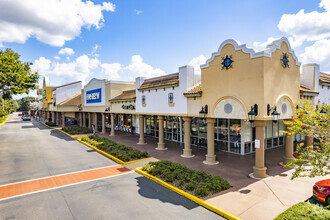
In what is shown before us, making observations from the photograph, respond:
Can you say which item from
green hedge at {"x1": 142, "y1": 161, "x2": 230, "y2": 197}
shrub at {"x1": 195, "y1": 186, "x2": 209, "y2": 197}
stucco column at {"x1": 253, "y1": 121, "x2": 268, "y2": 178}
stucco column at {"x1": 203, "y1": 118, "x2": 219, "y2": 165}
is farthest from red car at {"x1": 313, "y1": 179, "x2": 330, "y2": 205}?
stucco column at {"x1": 203, "y1": 118, "x2": 219, "y2": 165}

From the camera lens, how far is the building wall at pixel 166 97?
50.2 ft

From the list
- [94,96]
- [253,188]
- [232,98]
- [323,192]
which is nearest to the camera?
[323,192]

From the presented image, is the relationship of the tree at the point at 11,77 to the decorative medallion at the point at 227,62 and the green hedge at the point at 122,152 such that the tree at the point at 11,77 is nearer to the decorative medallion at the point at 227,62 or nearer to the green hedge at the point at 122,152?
the green hedge at the point at 122,152

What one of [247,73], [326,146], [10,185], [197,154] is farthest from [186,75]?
[10,185]

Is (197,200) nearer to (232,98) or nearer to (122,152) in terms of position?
(232,98)

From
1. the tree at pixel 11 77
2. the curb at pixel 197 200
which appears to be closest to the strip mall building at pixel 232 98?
the curb at pixel 197 200

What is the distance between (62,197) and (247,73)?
11356mm

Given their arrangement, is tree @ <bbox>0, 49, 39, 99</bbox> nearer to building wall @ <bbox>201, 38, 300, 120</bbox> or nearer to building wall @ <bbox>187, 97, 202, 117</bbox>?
building wall @ <bbox>187, 97, 202, 117</bbox>

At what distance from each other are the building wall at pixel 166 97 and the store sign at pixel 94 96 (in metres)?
10.9

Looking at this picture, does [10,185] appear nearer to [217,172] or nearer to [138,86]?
[217,172]

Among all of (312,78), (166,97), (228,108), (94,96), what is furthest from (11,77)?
(312,78)

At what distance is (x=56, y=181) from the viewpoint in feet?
36.4

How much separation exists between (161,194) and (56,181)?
6.18 m

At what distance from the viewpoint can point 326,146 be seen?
6172 mm
